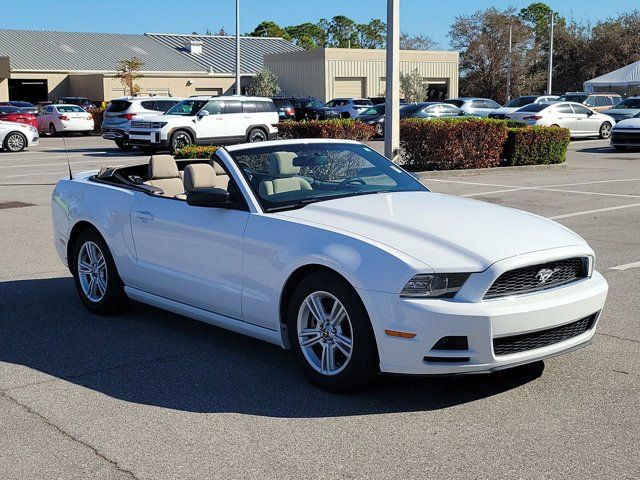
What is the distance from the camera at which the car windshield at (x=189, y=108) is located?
1067 inches

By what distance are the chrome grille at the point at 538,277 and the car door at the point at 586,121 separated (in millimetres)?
28923

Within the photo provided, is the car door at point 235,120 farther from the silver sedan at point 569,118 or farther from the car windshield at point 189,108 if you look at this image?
the silver sedan at point 569,118

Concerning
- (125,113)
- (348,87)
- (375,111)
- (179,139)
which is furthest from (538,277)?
(348,87)

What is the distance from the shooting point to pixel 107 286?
7.29 m

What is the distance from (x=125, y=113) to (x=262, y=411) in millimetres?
26020

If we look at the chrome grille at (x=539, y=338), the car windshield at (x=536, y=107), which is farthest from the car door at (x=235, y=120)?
the chrome grille at (x=539, y=338)

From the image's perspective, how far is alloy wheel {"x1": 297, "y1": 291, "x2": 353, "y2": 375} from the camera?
17.3 ft

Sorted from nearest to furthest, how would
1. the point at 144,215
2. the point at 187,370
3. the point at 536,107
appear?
the point at 187,370 → the point at 144,215 → the point at 536,107

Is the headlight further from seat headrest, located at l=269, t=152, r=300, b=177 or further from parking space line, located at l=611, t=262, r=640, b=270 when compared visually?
parking space line, located at l=611, t=262, r=640, b=270

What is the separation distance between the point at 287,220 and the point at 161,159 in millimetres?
2523

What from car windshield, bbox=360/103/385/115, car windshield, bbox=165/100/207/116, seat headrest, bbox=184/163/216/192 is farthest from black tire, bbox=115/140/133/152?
seat headrest, bbox=184/163/216/192

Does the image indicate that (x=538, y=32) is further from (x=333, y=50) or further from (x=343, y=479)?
(x=343, y=479)

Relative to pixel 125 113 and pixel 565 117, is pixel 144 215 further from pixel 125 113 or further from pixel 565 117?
pixel 565 117

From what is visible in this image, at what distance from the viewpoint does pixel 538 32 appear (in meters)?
81.3
